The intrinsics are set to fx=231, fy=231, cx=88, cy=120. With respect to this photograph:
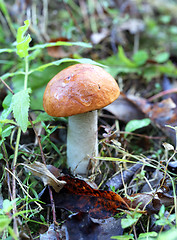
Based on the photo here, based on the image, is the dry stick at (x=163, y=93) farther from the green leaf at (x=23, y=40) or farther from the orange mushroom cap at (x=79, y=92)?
the green leaf at (x=23, y=40)

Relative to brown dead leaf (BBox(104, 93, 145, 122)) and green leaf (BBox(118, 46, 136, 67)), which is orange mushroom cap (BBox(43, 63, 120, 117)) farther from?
A: green leaf (BBox(118, 46, 136, 67))

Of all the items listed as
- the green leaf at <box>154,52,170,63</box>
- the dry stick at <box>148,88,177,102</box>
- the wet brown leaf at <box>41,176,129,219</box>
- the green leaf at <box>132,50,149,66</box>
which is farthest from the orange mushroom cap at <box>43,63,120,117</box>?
the green leaf at <box>154,52,170,63</box>

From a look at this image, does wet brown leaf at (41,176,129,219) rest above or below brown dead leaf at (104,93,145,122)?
below

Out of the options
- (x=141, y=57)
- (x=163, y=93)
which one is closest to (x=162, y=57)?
(x=141, y=57)

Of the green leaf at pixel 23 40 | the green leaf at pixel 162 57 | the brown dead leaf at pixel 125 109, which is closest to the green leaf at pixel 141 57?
the green leaf at pixel 162 57

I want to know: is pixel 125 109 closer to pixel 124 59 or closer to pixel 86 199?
pixel 124 59
